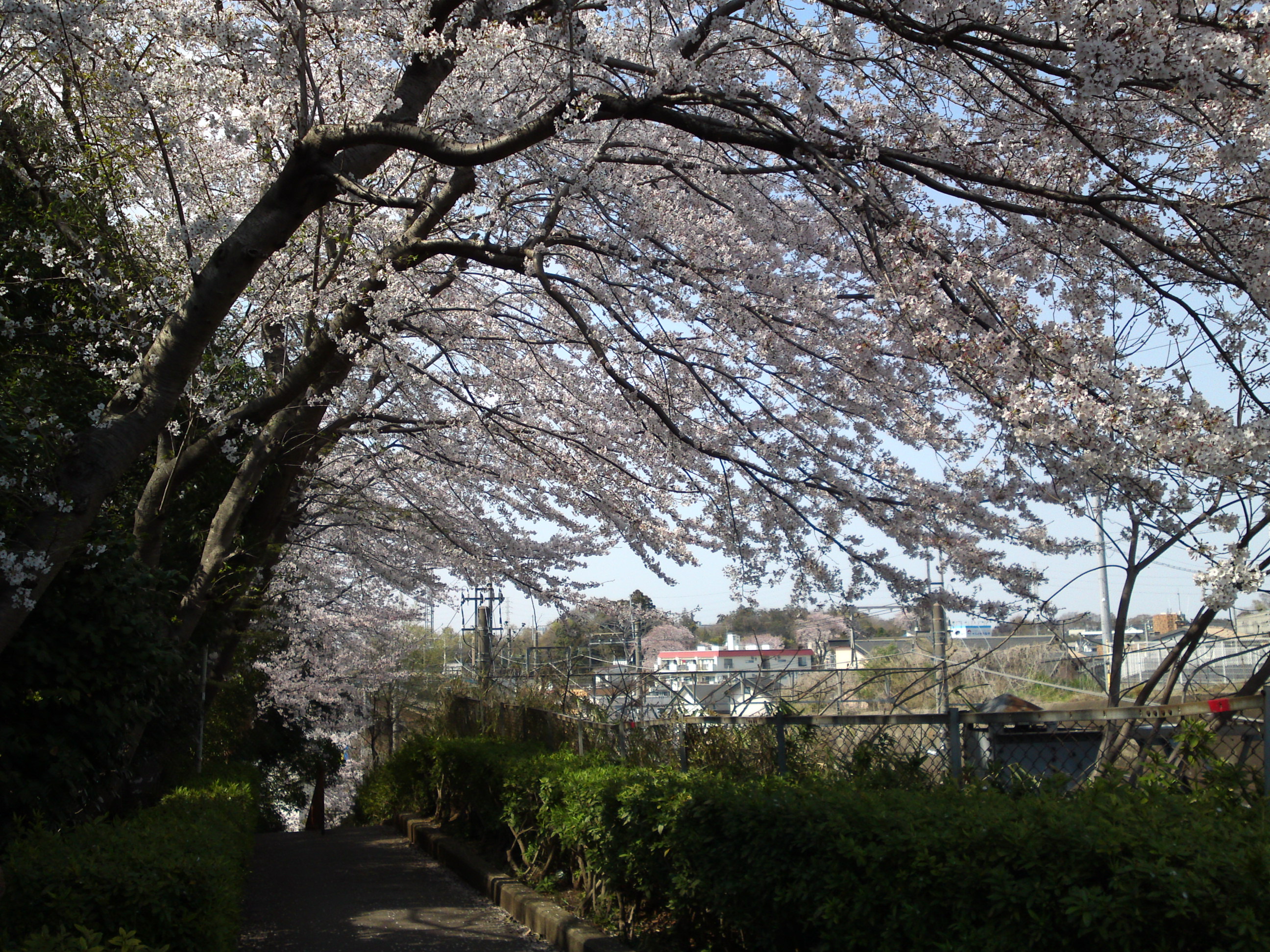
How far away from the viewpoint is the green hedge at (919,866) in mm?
2520

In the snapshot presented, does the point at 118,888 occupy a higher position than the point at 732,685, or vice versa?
the point at 732,685

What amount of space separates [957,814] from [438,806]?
946 centimetres

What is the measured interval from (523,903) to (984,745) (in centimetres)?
390

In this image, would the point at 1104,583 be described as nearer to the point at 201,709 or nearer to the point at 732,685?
the point at 732,685

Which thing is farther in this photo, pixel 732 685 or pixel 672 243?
pixel 732 685

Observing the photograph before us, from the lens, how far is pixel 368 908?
7.40 meters

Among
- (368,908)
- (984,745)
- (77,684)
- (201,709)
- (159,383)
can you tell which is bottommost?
(368,908)

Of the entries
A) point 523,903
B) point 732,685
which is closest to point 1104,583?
point 732,685

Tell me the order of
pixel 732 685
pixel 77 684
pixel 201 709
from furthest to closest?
pixel 732 685, pixel 201 709, pixel 77 684

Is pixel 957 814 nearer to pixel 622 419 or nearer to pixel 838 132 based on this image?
pixel 838 132

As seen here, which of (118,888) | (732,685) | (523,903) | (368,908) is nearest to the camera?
(118,888)

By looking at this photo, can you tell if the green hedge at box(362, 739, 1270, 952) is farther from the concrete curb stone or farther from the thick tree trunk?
the thick tree trunk

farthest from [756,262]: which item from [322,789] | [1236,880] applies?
[322,789]

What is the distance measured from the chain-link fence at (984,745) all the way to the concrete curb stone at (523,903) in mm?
1169
